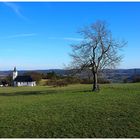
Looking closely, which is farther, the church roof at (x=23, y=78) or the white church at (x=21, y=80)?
the church roof at (x=23, y=78)

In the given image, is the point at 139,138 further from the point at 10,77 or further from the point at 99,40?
the point at 10,77

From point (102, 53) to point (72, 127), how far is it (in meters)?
30.0

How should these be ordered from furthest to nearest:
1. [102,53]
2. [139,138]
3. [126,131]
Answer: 1. [102,53]
2. [126,131]
3. [139,138]

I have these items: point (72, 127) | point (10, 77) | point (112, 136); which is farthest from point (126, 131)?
point (10, 77)

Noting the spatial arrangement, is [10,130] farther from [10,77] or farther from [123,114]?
[10,77]

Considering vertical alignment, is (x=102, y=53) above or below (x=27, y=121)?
above

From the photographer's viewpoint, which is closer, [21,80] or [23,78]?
[21,80]

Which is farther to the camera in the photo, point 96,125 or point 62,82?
point 62,82

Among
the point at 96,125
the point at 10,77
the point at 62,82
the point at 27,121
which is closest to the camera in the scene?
the point at 96,125

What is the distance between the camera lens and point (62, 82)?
222ft

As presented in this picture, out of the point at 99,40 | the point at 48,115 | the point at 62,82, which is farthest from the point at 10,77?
the point at 48,115

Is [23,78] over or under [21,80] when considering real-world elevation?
over

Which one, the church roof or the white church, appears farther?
the church roof

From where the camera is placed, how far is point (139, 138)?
1323cm
